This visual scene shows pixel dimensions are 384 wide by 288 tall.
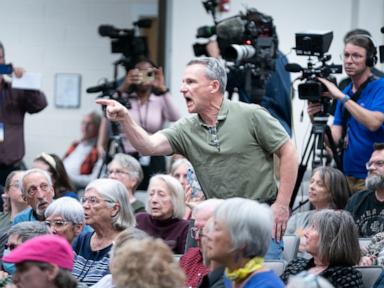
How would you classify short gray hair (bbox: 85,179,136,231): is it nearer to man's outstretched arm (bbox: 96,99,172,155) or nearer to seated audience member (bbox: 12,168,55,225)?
man's outstretched arm (bbox: 96,99,172,155)

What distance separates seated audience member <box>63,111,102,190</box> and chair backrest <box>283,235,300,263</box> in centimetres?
448

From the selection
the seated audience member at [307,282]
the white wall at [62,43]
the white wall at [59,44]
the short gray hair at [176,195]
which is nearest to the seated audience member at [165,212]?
the short gray hair at [176,195]

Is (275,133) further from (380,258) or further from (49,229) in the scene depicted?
(49,229)

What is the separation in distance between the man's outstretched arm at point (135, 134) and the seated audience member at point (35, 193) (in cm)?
181

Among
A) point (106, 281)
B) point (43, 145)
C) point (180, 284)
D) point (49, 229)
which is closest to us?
point (180, 284)

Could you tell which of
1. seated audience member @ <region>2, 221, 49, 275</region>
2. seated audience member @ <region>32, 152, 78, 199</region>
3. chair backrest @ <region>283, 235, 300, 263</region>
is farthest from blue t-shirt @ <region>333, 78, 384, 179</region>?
seated audience member @ <region>2, 221, 49, 275</region>

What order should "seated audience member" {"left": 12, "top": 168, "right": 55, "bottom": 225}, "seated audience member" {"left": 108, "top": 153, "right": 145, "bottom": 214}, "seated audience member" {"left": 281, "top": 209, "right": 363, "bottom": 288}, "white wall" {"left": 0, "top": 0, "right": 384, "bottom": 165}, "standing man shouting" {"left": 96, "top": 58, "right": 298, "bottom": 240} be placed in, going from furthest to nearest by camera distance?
"white wall" {"left": 0, "top": 0, "right": 384, "bottom": 165} → "seated audience member" {"left": 108, "top": 153, "right": 145, "bottom": 214} → "seated audience member" {"left": 12, "top": 168, "right": 55, "bottom": 225} → "standing man shouting" {"left": 96, "top": 58, "right": 298, "bottom": 240} → "seated audience member" {"left": 281, "top": 209, "right": 363, "bottom": 288}

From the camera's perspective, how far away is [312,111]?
8.67 metres

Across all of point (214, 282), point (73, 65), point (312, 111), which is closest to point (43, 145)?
point (73, 65)

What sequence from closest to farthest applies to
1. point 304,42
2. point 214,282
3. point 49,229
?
point 214,282
point 49,229
point 304,42

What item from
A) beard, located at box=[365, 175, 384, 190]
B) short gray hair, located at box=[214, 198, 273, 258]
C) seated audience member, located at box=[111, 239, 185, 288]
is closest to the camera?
A: seated audience member, located at box=[111, 239, 185, 288]

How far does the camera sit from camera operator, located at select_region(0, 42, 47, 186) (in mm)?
10328

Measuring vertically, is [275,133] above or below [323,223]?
above

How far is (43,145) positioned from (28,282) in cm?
820
